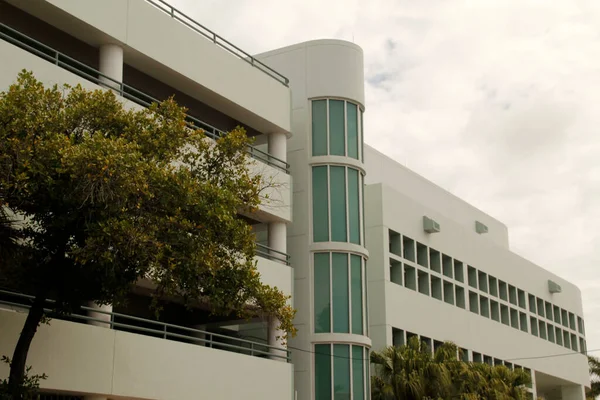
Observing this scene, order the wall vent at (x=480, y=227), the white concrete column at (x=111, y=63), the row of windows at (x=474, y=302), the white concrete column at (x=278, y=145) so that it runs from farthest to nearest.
→ the wall vent at (x=480, y=227)
the row of windows at (x=474, y=302)
the white concrete column at (x=278, y=145)
the white concrete column at (x=111, y=63)

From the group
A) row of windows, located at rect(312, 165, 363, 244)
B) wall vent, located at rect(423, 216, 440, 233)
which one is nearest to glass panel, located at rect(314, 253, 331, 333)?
row of windows, located at rect(312, 165, 363, 244)

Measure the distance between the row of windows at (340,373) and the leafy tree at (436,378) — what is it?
39.5 inches

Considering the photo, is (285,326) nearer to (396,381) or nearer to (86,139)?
(86,139)

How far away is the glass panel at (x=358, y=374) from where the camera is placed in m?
29.9

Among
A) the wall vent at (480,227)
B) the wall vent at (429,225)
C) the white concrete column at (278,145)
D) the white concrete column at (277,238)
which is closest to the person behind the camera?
the white concrete column at (277,238)

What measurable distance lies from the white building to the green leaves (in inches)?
138

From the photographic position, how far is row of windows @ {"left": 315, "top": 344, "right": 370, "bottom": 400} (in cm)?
2973

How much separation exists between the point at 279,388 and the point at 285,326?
8326mm

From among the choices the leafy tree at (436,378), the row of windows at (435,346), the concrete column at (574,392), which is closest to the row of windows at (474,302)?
the row of windows at (435,346)

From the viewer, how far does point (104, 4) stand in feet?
79.6

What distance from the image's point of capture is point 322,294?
30.6m

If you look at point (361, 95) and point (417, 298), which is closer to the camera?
point (361, 95)

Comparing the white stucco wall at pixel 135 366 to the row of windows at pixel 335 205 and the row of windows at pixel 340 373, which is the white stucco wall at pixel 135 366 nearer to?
the row of windows at pixel 340 373

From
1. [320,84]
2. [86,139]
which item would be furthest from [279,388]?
[86,139]
